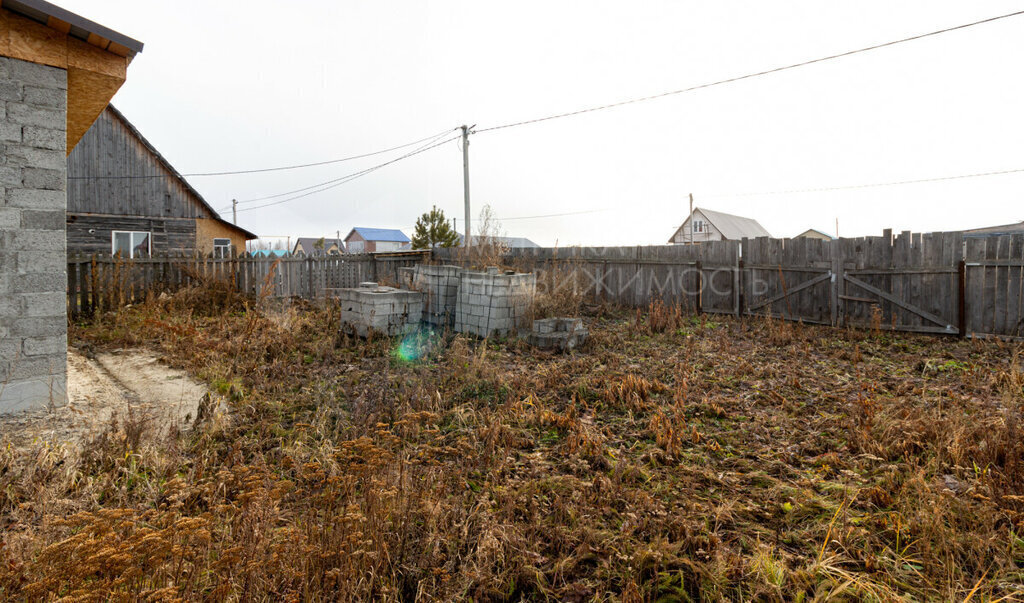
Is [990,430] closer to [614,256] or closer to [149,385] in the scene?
[149,385]

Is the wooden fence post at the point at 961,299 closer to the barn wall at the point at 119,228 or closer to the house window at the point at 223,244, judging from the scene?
the barn wall at the point at 119,228

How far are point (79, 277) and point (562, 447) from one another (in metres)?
10.5

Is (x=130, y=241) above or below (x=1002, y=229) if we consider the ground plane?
below

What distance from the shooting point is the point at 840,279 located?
9406 millimetres

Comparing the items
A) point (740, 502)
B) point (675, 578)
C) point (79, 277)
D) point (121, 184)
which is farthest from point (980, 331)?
point (121, 184)

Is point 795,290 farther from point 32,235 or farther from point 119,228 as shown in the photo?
point 119,228

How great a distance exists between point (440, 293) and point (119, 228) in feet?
47.5

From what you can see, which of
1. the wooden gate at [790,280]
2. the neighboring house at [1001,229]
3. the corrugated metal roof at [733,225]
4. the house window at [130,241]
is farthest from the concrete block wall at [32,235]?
the neighboring house at [1001,229]

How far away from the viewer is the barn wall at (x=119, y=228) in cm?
1595

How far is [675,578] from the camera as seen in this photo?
7.91 ft

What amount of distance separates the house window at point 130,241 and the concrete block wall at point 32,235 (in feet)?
48.2

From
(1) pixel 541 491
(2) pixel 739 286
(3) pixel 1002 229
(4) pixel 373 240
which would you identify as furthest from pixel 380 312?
(4) pixel 373 240

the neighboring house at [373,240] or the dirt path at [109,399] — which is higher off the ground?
the neighboring house at [373,240]

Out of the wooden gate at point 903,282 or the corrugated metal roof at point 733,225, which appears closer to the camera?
the wooden gate at point 903,282
